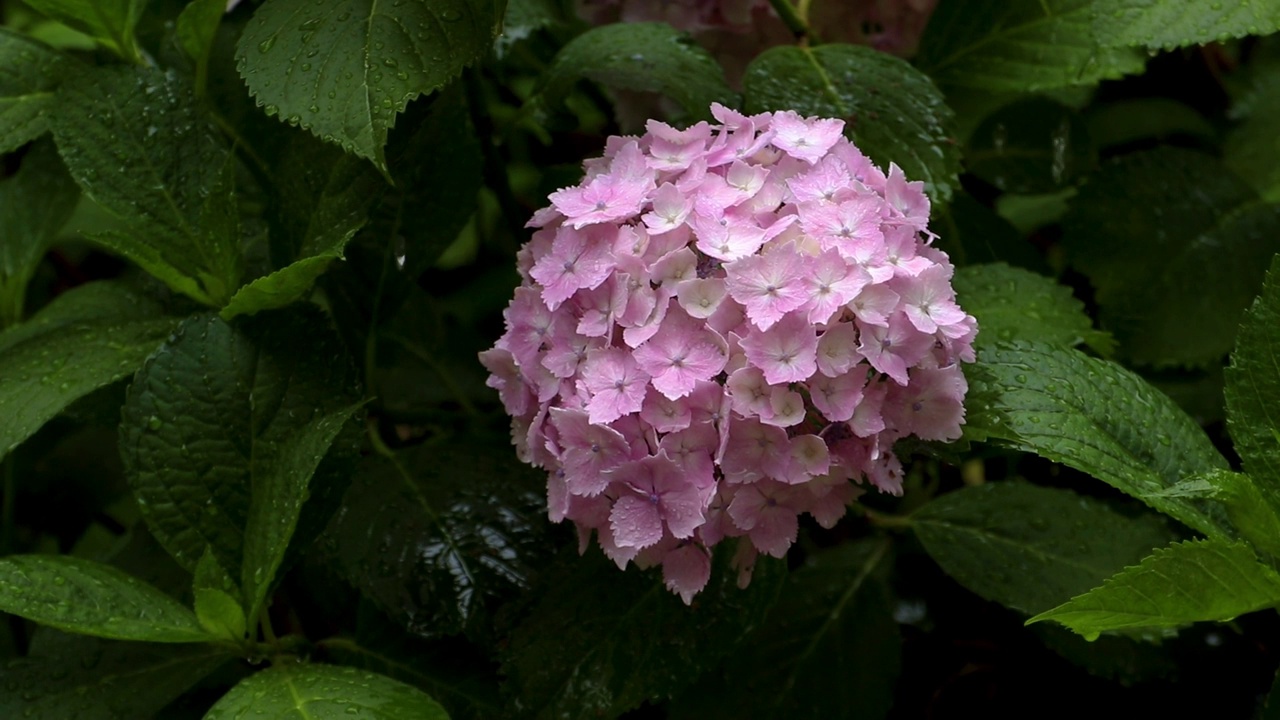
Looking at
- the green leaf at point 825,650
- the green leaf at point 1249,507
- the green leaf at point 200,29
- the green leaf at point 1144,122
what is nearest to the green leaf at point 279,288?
the green leaf at point 200,29

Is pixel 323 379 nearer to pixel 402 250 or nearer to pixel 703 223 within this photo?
pixel 402 250

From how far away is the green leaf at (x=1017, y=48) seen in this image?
956mm

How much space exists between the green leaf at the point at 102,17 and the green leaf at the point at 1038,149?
2.78 ft

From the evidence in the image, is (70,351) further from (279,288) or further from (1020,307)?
(1020,307)

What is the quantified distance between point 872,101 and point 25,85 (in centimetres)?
72

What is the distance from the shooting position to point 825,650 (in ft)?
3.24

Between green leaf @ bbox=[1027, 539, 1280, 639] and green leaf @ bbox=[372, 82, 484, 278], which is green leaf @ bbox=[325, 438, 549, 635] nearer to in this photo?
green leaf @ bbox=[372, 82, 484, 278]

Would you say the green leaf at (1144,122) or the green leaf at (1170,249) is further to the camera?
the green leaf at (1144,122)

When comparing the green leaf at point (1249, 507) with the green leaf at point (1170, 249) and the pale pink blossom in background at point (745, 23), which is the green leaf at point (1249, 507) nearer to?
the green leaf at point (1170, 249)

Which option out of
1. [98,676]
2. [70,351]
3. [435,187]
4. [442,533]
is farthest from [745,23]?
[98,676]

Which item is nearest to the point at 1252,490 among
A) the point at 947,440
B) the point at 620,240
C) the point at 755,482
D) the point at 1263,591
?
the point at 1263,591

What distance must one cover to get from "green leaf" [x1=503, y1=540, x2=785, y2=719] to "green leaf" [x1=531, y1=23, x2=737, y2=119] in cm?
37

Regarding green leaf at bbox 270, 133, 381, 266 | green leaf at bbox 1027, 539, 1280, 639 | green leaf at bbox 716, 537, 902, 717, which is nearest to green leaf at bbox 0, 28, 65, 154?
green leaf at bbox 270, 133, 381, 266

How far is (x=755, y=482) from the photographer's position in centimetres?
69
